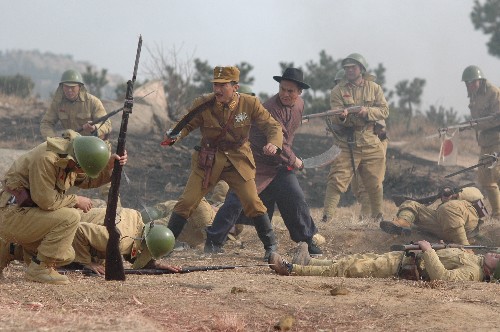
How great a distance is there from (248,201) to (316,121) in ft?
45.1

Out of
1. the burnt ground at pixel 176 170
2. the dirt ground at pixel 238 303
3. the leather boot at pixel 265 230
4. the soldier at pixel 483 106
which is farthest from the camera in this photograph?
the burnt ground at pixel 176 170

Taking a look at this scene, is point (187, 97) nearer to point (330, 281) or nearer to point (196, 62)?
point (196, 62)

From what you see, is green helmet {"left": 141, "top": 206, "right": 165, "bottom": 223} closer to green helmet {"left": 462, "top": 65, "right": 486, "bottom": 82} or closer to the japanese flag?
green helmet {"left": 462, "top": 65, "right": 486, "bottom": 82}

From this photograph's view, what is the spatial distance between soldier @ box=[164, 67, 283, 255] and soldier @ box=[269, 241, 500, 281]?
3.77 feet

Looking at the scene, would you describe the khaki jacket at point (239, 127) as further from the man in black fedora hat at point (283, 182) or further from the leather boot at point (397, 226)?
the leather boot at point (397, 226)

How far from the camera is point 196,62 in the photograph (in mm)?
21891

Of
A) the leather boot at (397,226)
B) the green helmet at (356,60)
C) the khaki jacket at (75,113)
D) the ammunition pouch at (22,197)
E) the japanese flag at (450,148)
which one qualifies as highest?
the green helmet at (356,60)

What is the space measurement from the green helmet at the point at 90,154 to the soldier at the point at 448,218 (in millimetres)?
4874

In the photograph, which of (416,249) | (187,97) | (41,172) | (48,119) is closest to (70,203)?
(41,172)

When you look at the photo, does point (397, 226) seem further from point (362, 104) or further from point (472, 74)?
point (472, 74)

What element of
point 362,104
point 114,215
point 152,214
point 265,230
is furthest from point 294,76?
point 114,215

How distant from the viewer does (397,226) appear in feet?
33.2

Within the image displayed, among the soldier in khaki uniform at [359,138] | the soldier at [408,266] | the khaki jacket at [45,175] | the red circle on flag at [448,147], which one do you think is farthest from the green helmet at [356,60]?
the khaki jacket at [45,175]

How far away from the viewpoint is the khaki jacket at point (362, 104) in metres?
11.8
